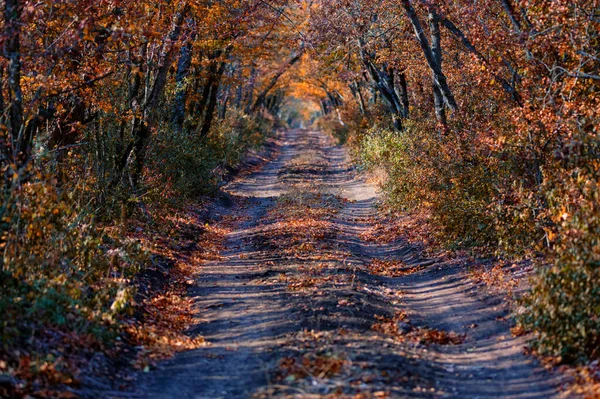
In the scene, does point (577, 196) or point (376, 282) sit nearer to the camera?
point (577, 196)

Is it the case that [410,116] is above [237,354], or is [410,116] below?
above

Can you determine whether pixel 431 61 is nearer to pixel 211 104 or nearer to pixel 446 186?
pixel 446 186

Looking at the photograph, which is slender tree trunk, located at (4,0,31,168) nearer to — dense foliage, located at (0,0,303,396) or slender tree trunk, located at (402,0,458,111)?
dense foliage, located at (0,0,303,396)

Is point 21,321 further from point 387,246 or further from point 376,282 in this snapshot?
point 387,246

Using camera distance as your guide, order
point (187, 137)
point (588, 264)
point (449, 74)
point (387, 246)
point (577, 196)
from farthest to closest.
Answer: point (187, 137), point (449, 74), point (387, 246), point (577, 196), point (588, 264)

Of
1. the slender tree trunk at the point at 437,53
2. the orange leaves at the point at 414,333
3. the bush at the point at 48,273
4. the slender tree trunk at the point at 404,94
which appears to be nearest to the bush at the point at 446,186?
the slender tree trunk at the point at 437,53

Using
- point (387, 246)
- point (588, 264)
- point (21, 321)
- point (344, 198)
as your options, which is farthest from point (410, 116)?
point (21, 321)

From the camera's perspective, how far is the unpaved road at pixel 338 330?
21.9 ft

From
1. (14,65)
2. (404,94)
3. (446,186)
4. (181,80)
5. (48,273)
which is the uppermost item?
(404,94)

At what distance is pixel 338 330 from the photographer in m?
8.09

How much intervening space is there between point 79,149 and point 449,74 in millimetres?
9592

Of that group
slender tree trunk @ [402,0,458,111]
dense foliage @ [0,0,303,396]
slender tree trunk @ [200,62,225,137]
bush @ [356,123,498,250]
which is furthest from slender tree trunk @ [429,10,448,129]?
slender tree trunk @ [200,62,225,137]

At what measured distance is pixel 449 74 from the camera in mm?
17641

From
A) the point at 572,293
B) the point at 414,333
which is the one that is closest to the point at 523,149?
the point at 414,333
